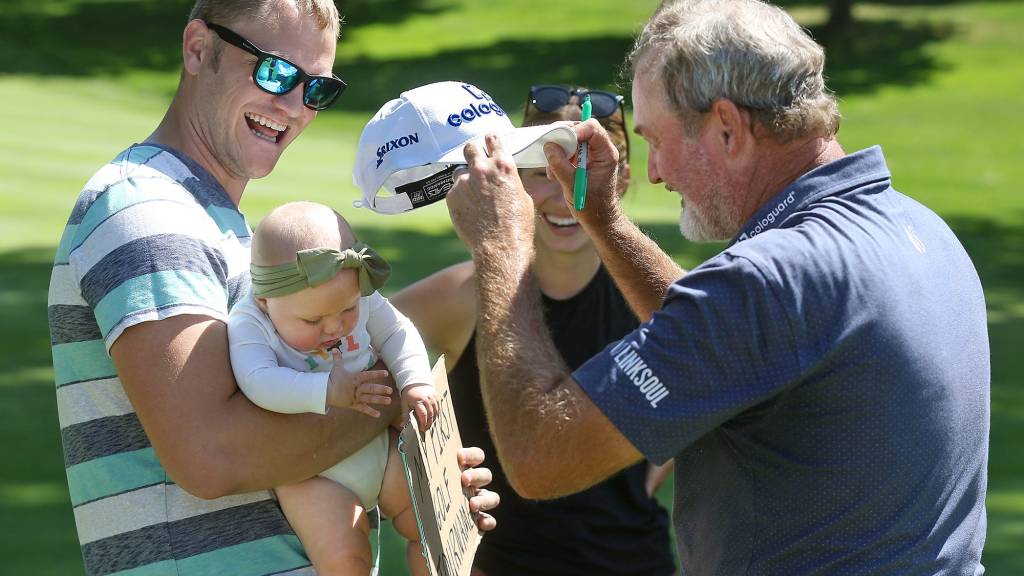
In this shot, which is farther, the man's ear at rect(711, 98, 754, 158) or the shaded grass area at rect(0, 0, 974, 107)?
the shaded grass area at rect(0, 0, 974, 107)

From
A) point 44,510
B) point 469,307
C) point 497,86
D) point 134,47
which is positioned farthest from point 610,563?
point 134,47

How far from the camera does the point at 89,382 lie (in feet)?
9.55

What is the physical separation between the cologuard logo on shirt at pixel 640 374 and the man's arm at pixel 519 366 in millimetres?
108

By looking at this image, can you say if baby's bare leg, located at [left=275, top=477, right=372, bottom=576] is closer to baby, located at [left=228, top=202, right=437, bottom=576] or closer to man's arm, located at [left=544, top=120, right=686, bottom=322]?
baby, located at [left=228, top=202, right=437, bottom=576]

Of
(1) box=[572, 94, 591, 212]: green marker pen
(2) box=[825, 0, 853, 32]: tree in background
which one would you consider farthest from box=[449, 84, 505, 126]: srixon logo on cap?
(2) box=[825, 0, 853, 32]: tree in background

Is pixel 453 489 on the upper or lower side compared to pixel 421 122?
lower

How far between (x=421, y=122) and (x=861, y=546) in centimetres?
144

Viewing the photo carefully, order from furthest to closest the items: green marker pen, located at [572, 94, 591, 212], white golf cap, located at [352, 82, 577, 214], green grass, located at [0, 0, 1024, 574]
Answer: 1. green grass, located at [0, 0, 1024, 574]
2. green marker pen, located at [572, 94, 591, 212]
3. white golf cap, located at [352, 82, 577, 214]

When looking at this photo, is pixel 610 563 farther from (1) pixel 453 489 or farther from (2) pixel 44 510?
(2) pixel 44 510

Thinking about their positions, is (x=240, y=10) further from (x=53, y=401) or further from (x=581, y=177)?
(x=53, y=401)

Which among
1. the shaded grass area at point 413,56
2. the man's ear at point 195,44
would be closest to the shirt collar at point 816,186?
the man's ear at point 195,44

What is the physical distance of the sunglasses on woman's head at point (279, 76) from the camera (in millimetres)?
3178

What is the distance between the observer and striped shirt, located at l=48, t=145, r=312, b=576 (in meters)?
2.81

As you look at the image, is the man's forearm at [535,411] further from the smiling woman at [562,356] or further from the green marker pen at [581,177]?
the smiling woman at [562,356]
